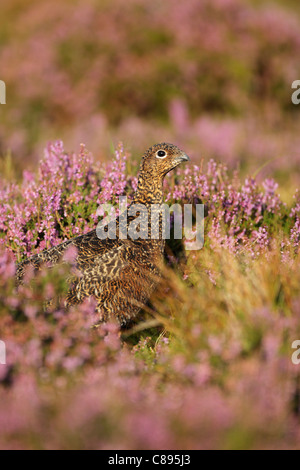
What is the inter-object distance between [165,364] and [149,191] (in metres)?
1.42

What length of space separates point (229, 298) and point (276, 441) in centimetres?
95

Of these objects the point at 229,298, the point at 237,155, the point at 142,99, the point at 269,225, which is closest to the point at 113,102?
the point at 142,99

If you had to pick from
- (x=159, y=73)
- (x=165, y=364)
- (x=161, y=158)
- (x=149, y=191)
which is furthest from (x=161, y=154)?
(x=159, y=73)

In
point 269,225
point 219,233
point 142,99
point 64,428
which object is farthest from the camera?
point 142,99

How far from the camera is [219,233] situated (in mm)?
4441

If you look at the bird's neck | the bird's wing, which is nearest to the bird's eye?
the bird's neck

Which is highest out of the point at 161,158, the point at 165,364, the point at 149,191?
the point at 161,158

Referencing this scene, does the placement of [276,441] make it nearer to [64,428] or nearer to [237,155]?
[64,428]

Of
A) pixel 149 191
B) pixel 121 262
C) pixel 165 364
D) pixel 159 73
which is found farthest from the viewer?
pixel 159 73

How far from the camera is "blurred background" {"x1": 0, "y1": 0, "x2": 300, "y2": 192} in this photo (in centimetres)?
1270

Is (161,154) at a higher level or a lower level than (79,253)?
higher

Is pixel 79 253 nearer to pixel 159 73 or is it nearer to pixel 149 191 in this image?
pixel 149 191

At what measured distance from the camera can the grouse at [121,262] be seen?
3.52 meters

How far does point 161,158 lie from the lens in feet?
13.3
